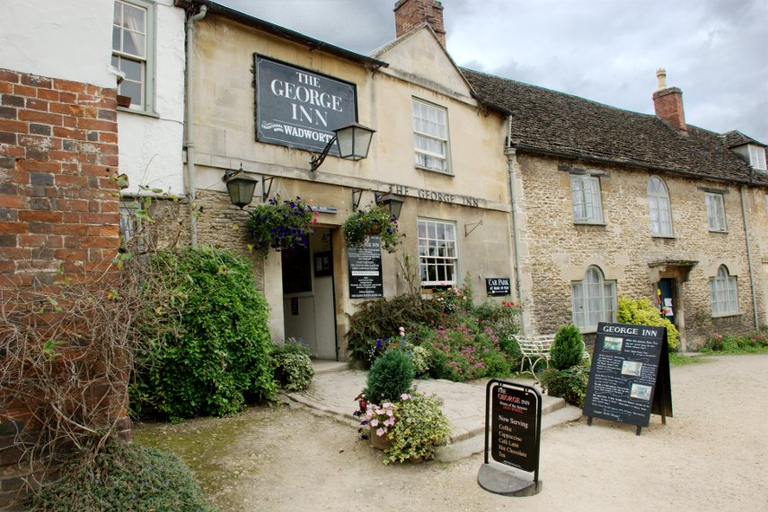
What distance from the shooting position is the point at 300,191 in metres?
9.20

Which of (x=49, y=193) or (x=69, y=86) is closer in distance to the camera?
(x=49, y=193)

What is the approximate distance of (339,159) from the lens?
992 cm

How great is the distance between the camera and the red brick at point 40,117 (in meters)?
3.13

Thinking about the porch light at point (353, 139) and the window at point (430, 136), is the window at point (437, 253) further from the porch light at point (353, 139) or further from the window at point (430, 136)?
the porch light at point (353, 139)

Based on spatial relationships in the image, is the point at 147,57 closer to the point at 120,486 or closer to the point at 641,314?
the point at 120,486

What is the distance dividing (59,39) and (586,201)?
14.0 m

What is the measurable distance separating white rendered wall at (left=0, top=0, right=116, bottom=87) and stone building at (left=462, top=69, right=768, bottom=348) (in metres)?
10.9

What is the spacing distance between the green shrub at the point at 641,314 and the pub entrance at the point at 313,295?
8.91 m

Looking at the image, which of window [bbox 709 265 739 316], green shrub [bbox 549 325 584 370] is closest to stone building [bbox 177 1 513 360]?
green shrub [bbox 549 325 584 370]

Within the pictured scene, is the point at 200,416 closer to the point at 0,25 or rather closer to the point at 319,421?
the point at 319,421

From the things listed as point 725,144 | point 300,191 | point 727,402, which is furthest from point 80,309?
point 725,144

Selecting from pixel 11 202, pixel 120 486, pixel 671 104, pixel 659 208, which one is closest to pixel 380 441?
pixel 120 486

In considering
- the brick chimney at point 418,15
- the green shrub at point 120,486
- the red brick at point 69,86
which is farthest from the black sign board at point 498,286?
the red brick at point 69,86

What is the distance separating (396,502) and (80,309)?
286 centimetres
